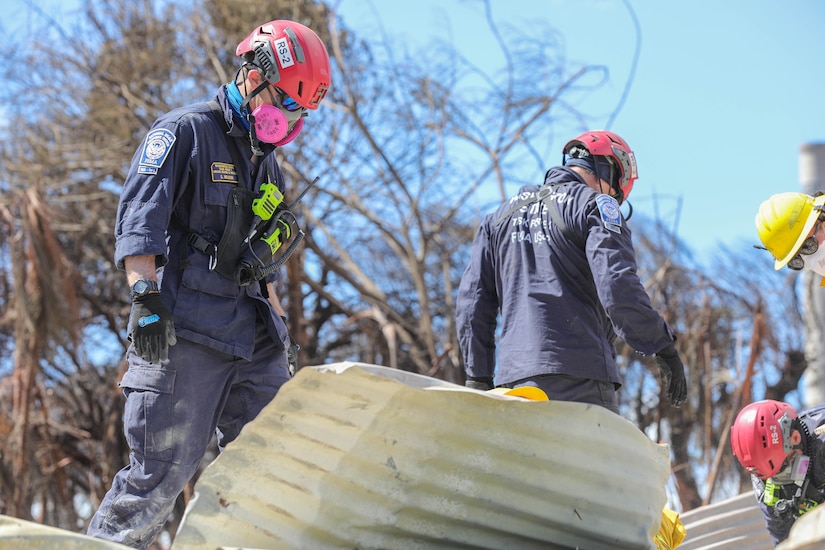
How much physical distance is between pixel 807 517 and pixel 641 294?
1.95 meters

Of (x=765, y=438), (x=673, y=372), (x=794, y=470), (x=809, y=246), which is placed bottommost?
(x=794, y=470)

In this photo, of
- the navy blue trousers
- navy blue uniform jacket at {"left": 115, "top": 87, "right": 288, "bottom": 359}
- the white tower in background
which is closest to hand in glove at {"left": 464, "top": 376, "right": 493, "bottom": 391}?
navy blue uniform jacket at {"left": 115, "top": 87, "right": 288, "bottom": 359}

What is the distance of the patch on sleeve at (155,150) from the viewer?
3141 mm

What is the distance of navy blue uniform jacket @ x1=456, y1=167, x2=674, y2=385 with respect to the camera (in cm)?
351

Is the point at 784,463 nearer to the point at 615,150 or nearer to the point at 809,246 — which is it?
the point at 809,246

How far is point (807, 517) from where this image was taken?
1594 millimetres

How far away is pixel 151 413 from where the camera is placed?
9.91ft

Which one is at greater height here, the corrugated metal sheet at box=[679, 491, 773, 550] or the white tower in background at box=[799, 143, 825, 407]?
the corrugated metal sheet at box=[679, 491, 773, 550]

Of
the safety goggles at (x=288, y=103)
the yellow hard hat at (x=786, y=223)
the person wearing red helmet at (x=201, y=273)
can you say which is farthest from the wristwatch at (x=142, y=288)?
the yellow hard hat at (x=786, y=223)

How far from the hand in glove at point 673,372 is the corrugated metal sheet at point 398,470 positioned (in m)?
1.51

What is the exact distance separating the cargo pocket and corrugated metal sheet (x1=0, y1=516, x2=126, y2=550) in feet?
3.25

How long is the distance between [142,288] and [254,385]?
23.3 inches

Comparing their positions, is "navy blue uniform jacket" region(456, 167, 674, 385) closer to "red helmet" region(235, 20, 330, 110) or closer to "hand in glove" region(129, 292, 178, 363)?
"red helmet" region(235, 20, 330, 110)

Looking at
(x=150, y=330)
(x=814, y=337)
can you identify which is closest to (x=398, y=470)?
(x=150, y=330)
